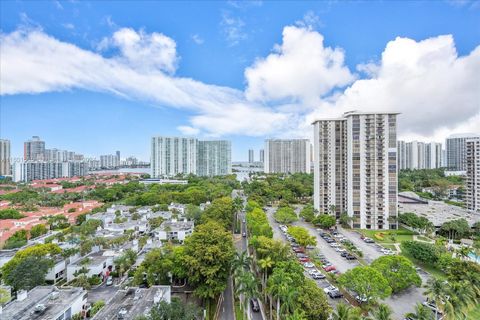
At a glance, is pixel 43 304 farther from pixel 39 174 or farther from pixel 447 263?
pixel 39 174

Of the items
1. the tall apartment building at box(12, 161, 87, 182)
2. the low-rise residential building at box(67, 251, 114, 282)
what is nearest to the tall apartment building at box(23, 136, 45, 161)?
the tall apartment building at box(12, 161, 87, 182)

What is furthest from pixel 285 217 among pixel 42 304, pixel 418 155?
pixel 418 155

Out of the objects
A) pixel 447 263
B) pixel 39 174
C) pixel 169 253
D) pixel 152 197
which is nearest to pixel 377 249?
pixel 447 263

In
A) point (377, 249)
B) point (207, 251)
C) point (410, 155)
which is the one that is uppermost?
point (410, 155)

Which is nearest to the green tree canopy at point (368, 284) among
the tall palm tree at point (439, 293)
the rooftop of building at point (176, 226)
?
the tall palm tree at point (439, 293)

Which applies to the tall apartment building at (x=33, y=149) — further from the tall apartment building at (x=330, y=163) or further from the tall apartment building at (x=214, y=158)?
the tall apartment building at (x=330, y=163)

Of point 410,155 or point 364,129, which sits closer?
point 364,129

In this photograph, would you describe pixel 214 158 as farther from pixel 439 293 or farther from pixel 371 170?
pixel 439 293
